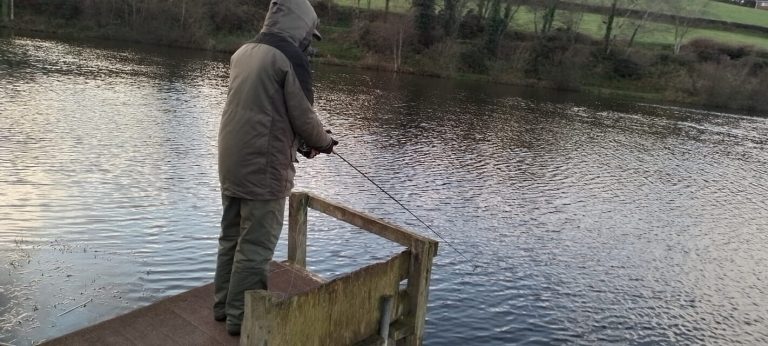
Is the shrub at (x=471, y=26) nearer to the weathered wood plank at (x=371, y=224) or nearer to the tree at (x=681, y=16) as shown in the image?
the tree at (x=681, y=16)

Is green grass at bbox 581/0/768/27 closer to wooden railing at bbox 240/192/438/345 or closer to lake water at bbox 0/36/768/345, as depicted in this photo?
lake water at bbox 0/36/768/345

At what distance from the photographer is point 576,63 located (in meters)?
53.8

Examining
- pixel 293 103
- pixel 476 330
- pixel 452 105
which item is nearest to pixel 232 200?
pixel 293 103

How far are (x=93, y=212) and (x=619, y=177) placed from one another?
689 inches

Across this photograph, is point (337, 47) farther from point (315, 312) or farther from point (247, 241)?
point (315, 312)

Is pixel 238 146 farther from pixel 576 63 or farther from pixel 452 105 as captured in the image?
pixel 576 63

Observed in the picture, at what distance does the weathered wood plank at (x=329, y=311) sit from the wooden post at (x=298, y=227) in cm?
157

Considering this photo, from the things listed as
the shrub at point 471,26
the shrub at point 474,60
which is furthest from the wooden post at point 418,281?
the shrub at point 471,26

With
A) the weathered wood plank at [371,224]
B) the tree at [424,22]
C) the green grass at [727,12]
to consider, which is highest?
the green grass at [727,12]

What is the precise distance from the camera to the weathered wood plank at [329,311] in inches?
167

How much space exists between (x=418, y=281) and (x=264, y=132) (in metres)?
2.13

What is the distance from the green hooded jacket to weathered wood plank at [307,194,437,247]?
1447mm

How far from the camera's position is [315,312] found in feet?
15.6

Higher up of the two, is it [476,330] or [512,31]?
[512,31]
